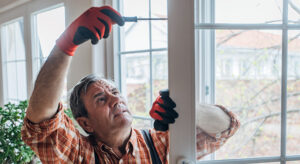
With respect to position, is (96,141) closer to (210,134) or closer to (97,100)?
(97,100)

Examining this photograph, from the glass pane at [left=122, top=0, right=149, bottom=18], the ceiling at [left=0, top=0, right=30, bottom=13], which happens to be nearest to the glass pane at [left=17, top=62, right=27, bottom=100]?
the ceiling at [left=0, top=0, right=30, bottom=13]

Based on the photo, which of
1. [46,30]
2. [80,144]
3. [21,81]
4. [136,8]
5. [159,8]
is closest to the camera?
[80,144]

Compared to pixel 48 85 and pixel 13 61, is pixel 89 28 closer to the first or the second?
pixel 48 85

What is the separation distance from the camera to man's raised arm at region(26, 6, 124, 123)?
77cm

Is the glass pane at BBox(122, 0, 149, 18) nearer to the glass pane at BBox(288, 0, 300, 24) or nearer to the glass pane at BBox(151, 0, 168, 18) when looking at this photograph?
the glass pane at BBox(151, 0, 168, 18)

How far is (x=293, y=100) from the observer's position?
0.82 meters

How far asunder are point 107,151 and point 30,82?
1.64m

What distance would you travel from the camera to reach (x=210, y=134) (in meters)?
0.82

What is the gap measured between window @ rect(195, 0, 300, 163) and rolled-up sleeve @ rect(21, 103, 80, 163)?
52 centimetres

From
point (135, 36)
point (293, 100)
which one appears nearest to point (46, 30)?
point (135, 36)

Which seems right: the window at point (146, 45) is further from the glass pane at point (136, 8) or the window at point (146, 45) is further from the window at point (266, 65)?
the window at point (266, 65)

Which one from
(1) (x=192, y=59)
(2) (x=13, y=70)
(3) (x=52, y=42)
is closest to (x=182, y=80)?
(1) (x=192, y=59)

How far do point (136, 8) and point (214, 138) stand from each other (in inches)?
41.1

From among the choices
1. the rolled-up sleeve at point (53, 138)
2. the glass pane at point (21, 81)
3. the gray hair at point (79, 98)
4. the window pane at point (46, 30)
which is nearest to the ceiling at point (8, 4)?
the window pane at point (46, 30)
